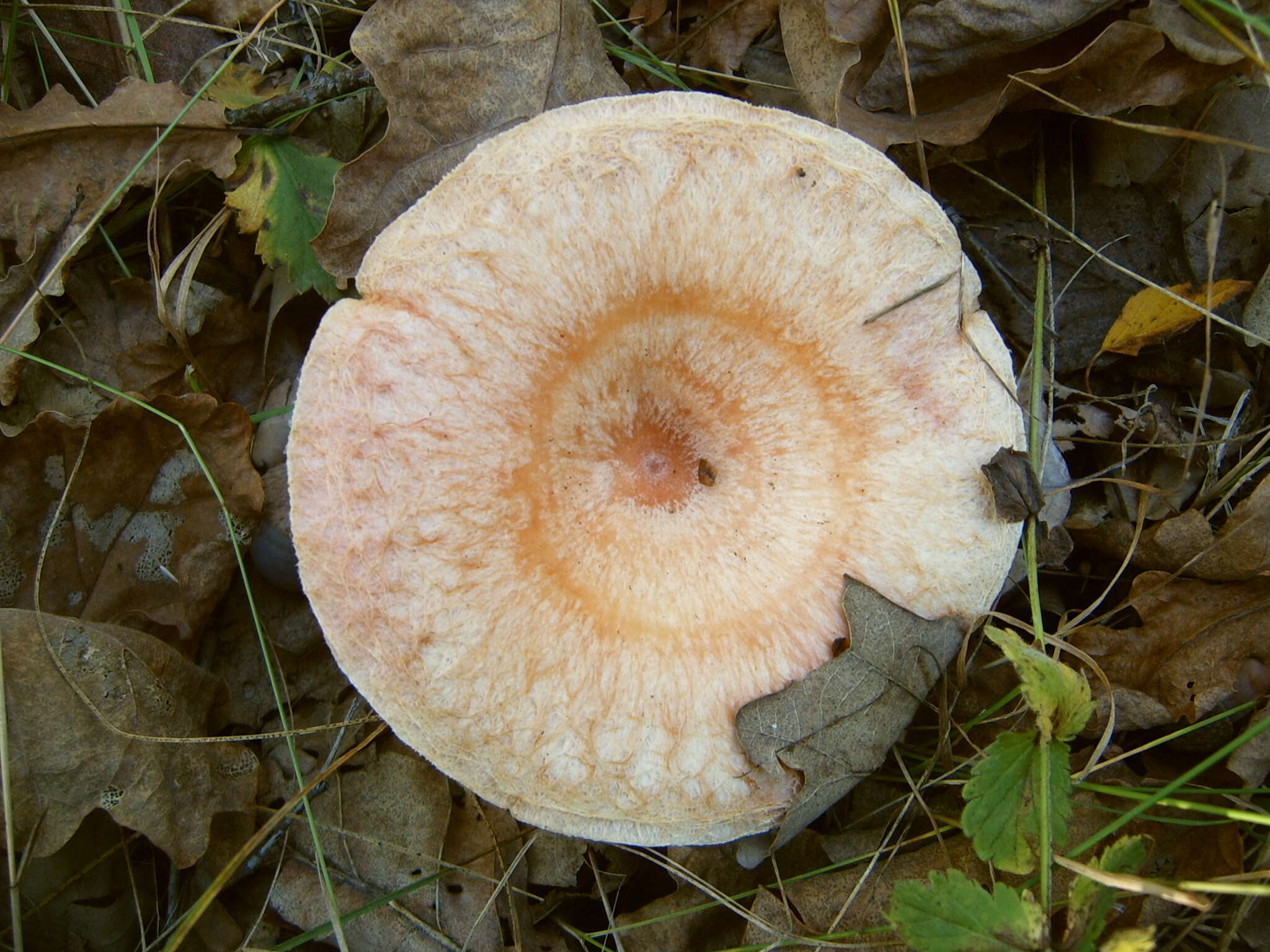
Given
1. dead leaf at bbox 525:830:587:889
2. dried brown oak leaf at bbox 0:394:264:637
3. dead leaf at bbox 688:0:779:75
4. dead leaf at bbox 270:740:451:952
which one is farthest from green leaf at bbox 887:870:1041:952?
dead leaf at bbox 688:0:779:75

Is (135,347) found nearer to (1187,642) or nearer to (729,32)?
(729,32)

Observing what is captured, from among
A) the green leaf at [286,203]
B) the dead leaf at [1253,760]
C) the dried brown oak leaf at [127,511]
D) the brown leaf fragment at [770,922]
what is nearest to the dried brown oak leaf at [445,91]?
the green leaf at [286,203]

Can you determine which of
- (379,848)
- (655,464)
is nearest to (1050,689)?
(655,464)

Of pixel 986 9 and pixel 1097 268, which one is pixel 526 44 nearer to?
pixel 986 9

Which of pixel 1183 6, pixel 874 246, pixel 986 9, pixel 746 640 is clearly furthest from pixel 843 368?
pixel 1183 6

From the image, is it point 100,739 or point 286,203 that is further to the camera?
point 286,203

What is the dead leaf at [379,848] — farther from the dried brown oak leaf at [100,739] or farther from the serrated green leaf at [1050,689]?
the serrated green leaf at [1050,689]
